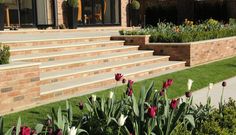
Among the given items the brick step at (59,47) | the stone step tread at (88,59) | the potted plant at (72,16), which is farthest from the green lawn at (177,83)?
the potted plant at (72,16)

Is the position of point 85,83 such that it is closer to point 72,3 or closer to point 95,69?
point 95,69

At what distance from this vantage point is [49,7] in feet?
66.8

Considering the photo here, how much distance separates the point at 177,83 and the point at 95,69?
2432 millimetres

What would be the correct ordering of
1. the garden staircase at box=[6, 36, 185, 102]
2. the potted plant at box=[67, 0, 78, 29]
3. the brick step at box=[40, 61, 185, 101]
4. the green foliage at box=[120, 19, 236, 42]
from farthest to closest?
the potted plant at box=[67, 0, 78, 29], the green foliage at box=[120, 19, 236, 42], the garden staircase at box=[6, 36, 185, 102], the brick step at box=[40, 61, 185, 101]

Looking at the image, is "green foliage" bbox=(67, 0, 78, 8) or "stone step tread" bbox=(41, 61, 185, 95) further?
"green foliage" bbox=(67, 0, 78, 8)

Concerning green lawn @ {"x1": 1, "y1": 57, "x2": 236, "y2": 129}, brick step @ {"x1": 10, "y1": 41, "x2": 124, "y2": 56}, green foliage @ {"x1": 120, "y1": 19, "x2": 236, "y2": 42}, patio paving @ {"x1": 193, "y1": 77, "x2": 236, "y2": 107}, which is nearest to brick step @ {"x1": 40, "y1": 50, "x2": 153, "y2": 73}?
brick step @ {"x1": 10, "y1": 41, "x2": 124, "y2": 56}

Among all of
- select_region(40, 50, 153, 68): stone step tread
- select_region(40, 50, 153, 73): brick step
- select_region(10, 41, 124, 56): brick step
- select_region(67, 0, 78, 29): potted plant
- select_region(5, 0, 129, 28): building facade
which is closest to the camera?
select_region(40, 50, 153, 73): brick step

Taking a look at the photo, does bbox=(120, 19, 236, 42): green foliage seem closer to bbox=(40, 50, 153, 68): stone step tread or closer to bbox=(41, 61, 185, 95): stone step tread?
bbox=(40, 50, 153, 68): stone step tread

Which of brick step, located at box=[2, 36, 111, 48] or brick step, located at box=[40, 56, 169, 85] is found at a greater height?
brick step, located at box=[2, 36, 111, 48]

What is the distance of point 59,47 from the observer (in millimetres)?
12547

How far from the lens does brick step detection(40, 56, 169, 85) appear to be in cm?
950

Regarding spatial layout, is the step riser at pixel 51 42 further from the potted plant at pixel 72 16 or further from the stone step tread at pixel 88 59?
the potted plant at pixel 72 16

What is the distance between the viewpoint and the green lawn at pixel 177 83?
6.84 meters

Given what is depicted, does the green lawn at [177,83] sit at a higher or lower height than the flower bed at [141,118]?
lower
